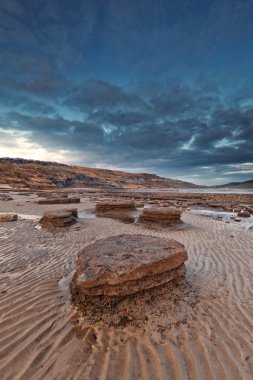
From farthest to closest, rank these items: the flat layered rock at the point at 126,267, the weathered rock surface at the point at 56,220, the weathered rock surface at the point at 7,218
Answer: the weathered rock surface at the point at 7,218 → the weathered rock surface at the point at 56,220 → the flat layered rock at the point at 126,267

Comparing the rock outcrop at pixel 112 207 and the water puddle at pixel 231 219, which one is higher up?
the rock outcrop at pixel 112 207

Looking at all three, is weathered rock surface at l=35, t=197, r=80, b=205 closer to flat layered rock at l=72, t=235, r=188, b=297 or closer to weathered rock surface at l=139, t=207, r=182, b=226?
weathered rock surface at l=139, t=207, r=182, b=226

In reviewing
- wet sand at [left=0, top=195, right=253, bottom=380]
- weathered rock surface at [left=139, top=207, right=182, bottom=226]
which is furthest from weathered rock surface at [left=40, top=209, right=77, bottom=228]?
wet sand at [left=0, top=195, right=253, bottom=380]

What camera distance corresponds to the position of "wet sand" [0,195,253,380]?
111 inches

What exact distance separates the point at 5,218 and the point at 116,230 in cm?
730

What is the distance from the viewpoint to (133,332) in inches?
137

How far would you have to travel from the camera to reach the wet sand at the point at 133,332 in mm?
2811

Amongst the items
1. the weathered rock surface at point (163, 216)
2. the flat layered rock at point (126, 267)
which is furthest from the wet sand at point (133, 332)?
the weathered rock surface at point (163, 216)

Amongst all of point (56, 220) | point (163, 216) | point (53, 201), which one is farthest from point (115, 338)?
point (53, 201)

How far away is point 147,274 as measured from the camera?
172 inches

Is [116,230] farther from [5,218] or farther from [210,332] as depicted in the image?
[210,332]

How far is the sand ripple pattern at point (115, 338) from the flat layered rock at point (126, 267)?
64 cm

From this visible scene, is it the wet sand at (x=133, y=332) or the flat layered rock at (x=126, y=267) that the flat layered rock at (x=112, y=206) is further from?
the flat layered rock at (x=126, y=267)

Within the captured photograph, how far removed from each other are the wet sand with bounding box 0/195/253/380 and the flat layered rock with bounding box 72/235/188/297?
0.34 m
